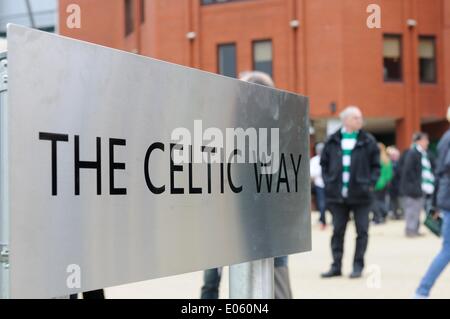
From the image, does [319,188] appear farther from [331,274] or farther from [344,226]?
[331,274]

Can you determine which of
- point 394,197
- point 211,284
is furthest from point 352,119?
point 394,197

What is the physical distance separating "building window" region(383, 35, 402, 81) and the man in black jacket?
43.9ft

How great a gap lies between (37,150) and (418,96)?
2469 cm

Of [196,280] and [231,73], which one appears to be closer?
[196,280]

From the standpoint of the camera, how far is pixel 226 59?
25531mm

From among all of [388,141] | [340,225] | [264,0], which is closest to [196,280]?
[340,225]

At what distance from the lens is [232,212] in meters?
2.34

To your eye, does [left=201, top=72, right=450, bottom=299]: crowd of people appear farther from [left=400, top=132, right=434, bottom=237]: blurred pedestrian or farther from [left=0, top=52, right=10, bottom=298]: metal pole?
[left=0, top=52, right=10, bottom=298]: metal pole

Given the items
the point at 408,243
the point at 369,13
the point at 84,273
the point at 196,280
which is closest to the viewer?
the point at 84,273

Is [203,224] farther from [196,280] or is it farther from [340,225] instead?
[340,225]

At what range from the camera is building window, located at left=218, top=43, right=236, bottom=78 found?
999 inches

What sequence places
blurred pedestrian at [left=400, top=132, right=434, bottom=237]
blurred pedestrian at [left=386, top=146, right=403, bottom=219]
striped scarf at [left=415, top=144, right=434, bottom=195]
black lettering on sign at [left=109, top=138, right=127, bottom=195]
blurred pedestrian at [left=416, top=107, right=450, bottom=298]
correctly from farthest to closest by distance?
blurred pedestrian at [left=386, top=146, right=403, bottom=219] → striped scarf at [left=415, top=144, right=434, bottom=195] → blurred pedestrian at [left=400, top=132, right=434, bottom=237] → blurred pedestrian at [left=416, top=107, right=450, bottom=298] → black lettering on sign at [left=109, top=138, right=127, bottom=195]

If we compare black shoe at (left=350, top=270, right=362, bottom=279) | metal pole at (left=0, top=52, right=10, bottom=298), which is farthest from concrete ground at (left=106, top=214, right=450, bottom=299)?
metal pole at (left=0, top=52, right=10, bottom=298)

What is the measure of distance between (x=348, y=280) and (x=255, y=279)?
179 inches
